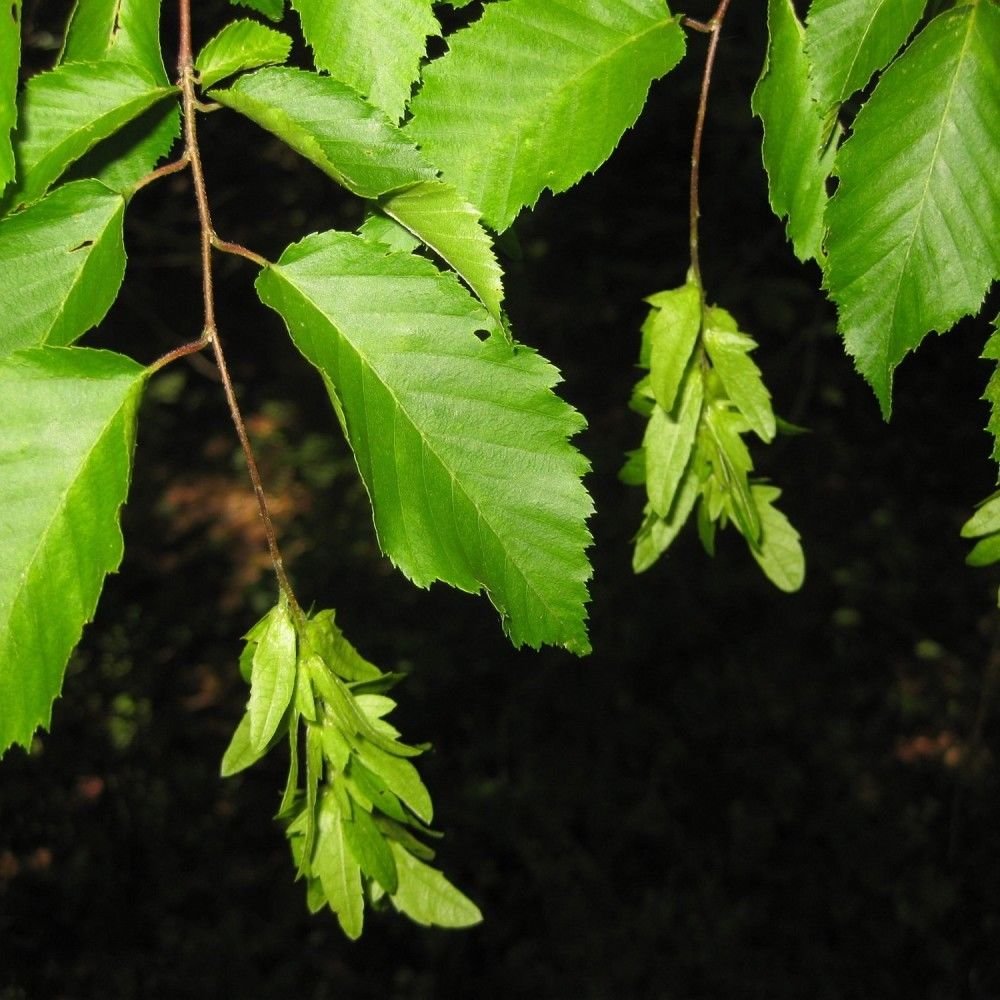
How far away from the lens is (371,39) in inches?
37.4

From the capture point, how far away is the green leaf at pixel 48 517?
2.87ft

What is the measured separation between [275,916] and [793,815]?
72.0 inches

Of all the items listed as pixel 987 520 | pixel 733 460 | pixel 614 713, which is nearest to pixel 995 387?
pixel 987 520

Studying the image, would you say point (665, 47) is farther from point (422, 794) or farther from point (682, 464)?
point (422, 794)

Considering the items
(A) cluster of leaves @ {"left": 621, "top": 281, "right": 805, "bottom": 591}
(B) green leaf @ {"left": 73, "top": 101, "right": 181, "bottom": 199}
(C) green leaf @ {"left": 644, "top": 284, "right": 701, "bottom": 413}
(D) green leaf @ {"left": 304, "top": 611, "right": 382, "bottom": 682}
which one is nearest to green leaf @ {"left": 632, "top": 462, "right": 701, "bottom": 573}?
(A) cluster of leaves @ {"left": 621, "top": 281, "right": 805, "bottom": 591}

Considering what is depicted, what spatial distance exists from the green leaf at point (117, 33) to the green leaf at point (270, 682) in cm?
51

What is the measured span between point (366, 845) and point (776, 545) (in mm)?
576

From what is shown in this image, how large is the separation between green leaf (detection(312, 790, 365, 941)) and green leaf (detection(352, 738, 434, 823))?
7 cm

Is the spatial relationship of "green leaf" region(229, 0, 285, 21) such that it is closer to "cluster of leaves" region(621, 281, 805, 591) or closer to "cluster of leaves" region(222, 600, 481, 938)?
"cluster of leaves" region(621, 281, 805, 591)

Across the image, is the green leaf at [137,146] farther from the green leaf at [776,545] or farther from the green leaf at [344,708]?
the green leaf at [776,545]

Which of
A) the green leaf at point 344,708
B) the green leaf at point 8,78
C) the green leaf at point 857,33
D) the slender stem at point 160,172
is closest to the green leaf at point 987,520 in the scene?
the green leaf at point 857,33

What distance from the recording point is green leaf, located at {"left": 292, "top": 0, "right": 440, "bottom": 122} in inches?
37.3

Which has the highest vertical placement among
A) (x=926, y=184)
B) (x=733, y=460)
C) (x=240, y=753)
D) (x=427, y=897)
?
(x=926, y=184)

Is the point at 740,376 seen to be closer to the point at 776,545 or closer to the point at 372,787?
the point at 776,545
